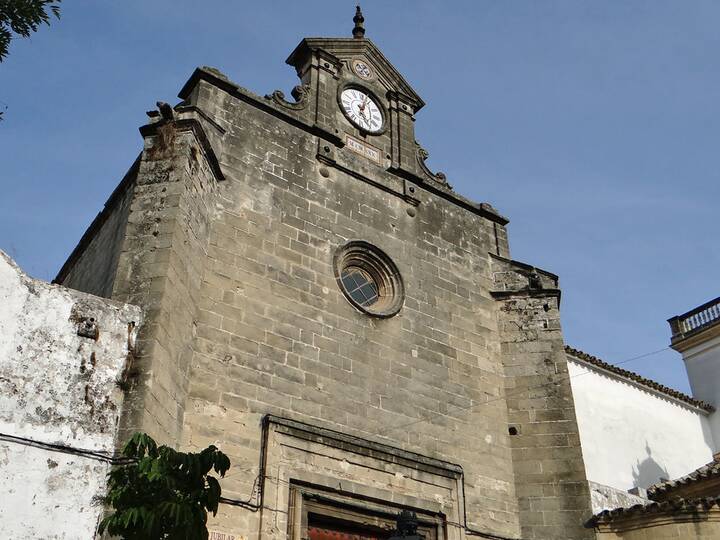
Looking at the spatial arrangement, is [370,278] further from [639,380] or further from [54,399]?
[639,380]

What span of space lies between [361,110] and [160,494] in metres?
8.31

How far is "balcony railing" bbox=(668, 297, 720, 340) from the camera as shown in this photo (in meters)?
22.8

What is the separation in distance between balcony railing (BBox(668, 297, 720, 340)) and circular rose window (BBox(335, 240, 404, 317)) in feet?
45.3

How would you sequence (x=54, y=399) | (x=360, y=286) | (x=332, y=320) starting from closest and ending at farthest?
(x=54, y=399) → (x=332, y=320) → (x=360, y=286)

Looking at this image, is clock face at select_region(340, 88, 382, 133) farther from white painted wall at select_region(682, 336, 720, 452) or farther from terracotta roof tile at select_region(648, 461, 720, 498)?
white painted wall at select_region(682, 336, 720, 452)

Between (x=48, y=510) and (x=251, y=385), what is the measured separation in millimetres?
3037

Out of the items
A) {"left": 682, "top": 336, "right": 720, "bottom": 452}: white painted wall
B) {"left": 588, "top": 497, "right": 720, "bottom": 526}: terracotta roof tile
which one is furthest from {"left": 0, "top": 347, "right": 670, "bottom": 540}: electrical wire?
{"left": 682, "top": 336, "right": 720, "bottom": 452}: white painted wall

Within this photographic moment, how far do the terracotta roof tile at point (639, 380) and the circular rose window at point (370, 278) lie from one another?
710 cm

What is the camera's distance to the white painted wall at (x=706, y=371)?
71.3ft

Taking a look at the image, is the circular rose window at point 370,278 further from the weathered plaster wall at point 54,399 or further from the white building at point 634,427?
the white building at point 634,427

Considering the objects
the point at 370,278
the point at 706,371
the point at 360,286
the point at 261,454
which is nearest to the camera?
the point at 261,454

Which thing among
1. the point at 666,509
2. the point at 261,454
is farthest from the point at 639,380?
the point at 261,454

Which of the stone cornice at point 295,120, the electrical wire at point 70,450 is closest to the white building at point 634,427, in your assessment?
the stone cornice at point 295,120

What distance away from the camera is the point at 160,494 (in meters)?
6.61
